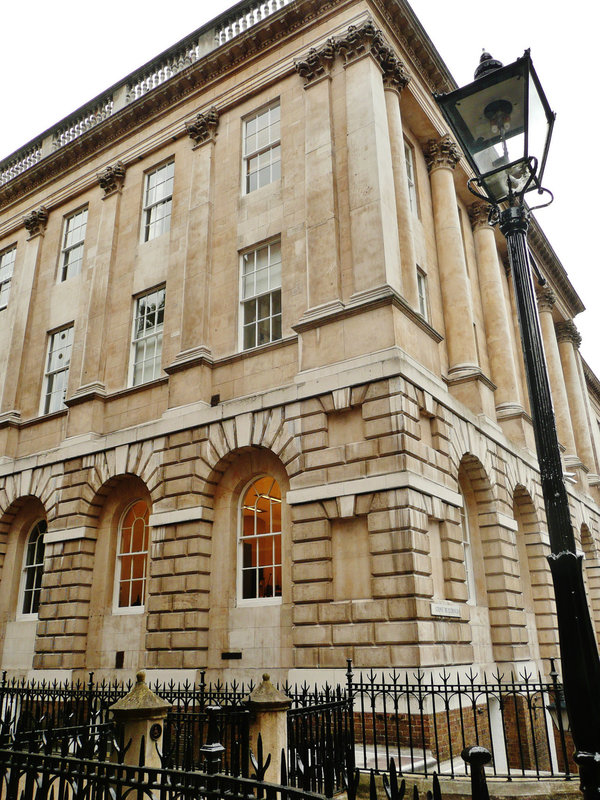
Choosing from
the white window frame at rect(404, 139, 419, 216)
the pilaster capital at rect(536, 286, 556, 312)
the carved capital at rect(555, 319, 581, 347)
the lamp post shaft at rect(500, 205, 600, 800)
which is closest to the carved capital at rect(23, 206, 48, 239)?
the white window frame at rect(404, 139, 419, 216)

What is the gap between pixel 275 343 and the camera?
1594cm

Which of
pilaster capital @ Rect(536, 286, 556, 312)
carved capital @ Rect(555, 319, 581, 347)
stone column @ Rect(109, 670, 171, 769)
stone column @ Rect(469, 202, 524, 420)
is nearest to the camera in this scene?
stone column @ Rect(109, 670, 171, 769)

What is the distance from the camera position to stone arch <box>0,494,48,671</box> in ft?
61.5

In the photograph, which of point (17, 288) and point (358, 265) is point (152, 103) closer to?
point (17, 288)

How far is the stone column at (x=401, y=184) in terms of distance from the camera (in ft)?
52.5

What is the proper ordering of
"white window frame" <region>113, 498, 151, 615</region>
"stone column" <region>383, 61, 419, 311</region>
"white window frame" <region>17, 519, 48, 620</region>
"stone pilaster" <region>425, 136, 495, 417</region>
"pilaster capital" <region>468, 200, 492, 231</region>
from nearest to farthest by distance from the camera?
"stone column" <region>383, 61, 419, 311</region> < "white window frame" <region>113, 498, 151, 615</region> < "stone pilaster" <region>425, 136, 495, 417</region> < "white window frame" <region>17, 519, 48, 620</region> < "pilaster capital" <region>468, 200, 492, 231</region>

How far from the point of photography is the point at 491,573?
55.4ft

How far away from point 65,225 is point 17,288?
116 inches

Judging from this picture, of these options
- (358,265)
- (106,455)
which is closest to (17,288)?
(106,455)

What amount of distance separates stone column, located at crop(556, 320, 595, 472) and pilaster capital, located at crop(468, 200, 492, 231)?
1177 cm

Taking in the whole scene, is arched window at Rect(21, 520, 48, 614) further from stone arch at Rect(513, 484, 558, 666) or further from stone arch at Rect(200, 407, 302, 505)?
stone arch at Rect(513, 484, 558, 666)

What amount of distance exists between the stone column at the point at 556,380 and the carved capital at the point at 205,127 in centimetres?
1565

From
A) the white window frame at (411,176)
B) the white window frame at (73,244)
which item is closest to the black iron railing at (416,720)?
the white window frame at (411,176)

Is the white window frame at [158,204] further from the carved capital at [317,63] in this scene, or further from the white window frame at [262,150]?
the carved capital at [317,63]
